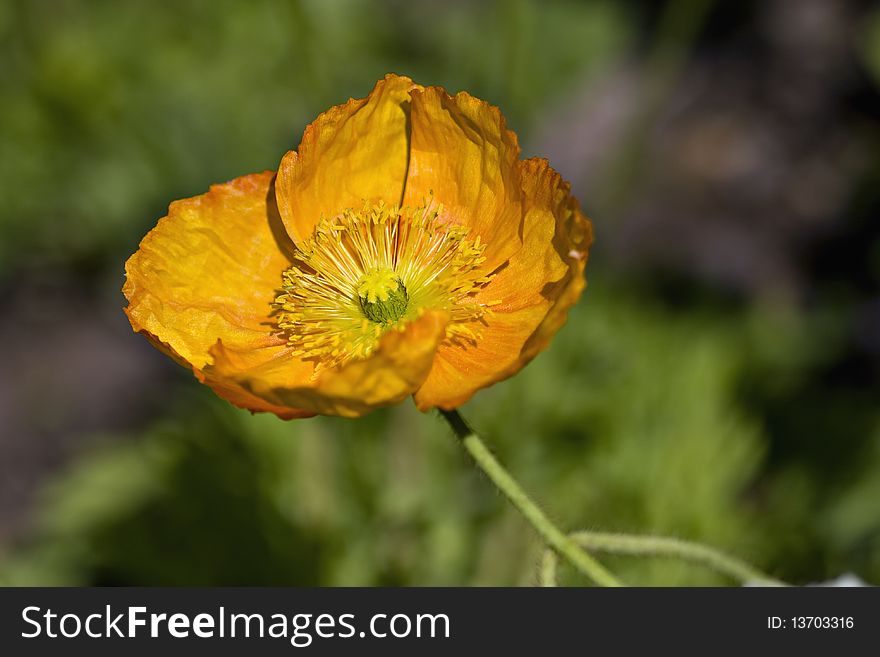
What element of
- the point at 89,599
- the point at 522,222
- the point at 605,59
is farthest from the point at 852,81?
the point at 89,599

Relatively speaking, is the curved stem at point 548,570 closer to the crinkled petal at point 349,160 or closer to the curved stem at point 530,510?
the curved stem at point 530,510

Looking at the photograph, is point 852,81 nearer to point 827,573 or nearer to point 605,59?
point 605,59

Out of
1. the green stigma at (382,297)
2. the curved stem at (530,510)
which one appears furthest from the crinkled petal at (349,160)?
the curved stem at (530,510)

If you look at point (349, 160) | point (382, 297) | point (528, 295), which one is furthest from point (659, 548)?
point (349, 160)

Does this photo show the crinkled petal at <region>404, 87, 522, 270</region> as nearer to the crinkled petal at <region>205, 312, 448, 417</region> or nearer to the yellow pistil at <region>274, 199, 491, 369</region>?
the yellow pistil at <region>274, 199, 491, 369</region>

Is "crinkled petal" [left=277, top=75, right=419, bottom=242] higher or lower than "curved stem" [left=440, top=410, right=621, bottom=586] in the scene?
higher

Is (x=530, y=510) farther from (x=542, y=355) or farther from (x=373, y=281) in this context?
(x=542, y=355)

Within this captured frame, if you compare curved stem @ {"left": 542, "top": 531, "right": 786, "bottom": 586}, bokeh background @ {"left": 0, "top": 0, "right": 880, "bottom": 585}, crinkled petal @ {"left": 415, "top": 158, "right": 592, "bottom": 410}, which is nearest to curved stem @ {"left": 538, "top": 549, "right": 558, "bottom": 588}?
curved stem @ {"left": 542, "top": 531, "right": 786, "bottom": 586}

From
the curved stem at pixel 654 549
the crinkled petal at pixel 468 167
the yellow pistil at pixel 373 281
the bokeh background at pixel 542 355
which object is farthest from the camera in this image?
the bokeh background at pixel 542 355
